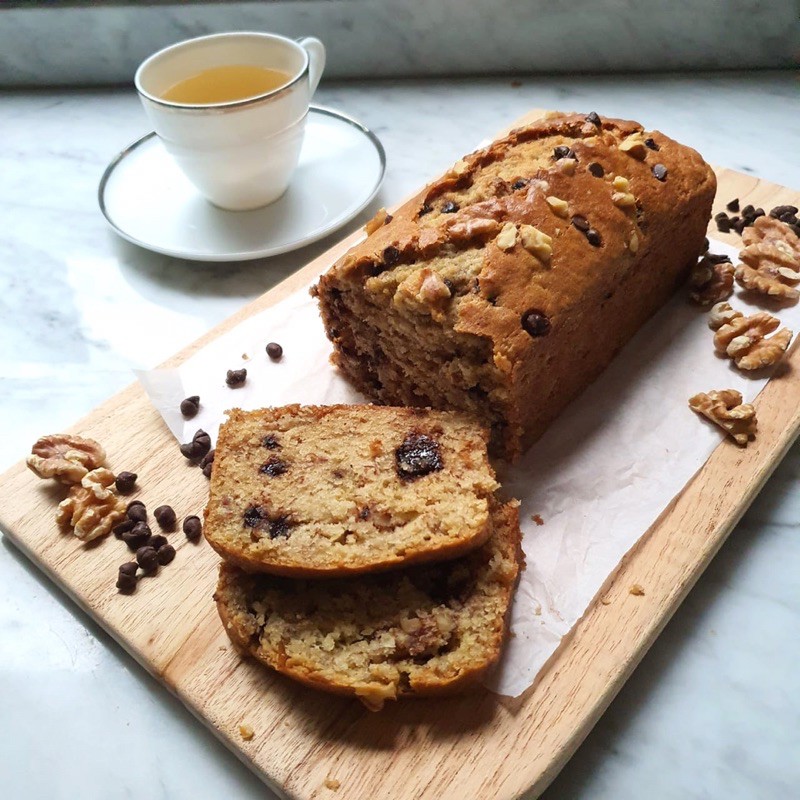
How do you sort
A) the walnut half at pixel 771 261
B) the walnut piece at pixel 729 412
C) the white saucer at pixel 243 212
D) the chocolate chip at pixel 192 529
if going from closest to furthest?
1. the chocolate chip at pixel 192 529
2. the walnut piece at pixel 729 412
3. the walnut half at pixel 771 261
4. the white saucer at pixel 243 212

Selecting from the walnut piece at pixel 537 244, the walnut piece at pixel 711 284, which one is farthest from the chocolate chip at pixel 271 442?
the walnut piece at pixel 711 284

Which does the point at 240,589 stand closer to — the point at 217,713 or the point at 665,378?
the point at 217,713

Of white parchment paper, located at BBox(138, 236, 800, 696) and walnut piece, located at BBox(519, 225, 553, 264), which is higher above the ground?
walnut piece, located at BBox(519, 225, 553, 264)

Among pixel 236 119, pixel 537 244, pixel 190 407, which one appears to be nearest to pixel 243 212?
pixel 236 119

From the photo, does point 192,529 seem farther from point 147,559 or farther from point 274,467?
point 274,467

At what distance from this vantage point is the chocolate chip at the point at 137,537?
1971mm

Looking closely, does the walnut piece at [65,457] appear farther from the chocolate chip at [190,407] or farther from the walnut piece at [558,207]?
the walnut piece at [558,207]

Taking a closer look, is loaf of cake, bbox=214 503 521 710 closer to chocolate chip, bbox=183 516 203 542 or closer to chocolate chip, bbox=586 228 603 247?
chocolate chip, bbox=183 516 203 542

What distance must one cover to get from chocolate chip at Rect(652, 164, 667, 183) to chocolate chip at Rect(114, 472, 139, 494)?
5.51 ft

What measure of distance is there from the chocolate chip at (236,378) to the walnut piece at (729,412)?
1269 mm

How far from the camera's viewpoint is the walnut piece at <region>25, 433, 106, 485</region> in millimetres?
2090

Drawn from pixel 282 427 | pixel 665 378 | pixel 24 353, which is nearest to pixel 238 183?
pixel 24 353

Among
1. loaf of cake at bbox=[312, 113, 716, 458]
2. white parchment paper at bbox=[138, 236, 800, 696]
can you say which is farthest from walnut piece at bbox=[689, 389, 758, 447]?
loaf of cake at bbox=[312, 113, 716, 458]

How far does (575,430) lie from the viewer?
221 cm
